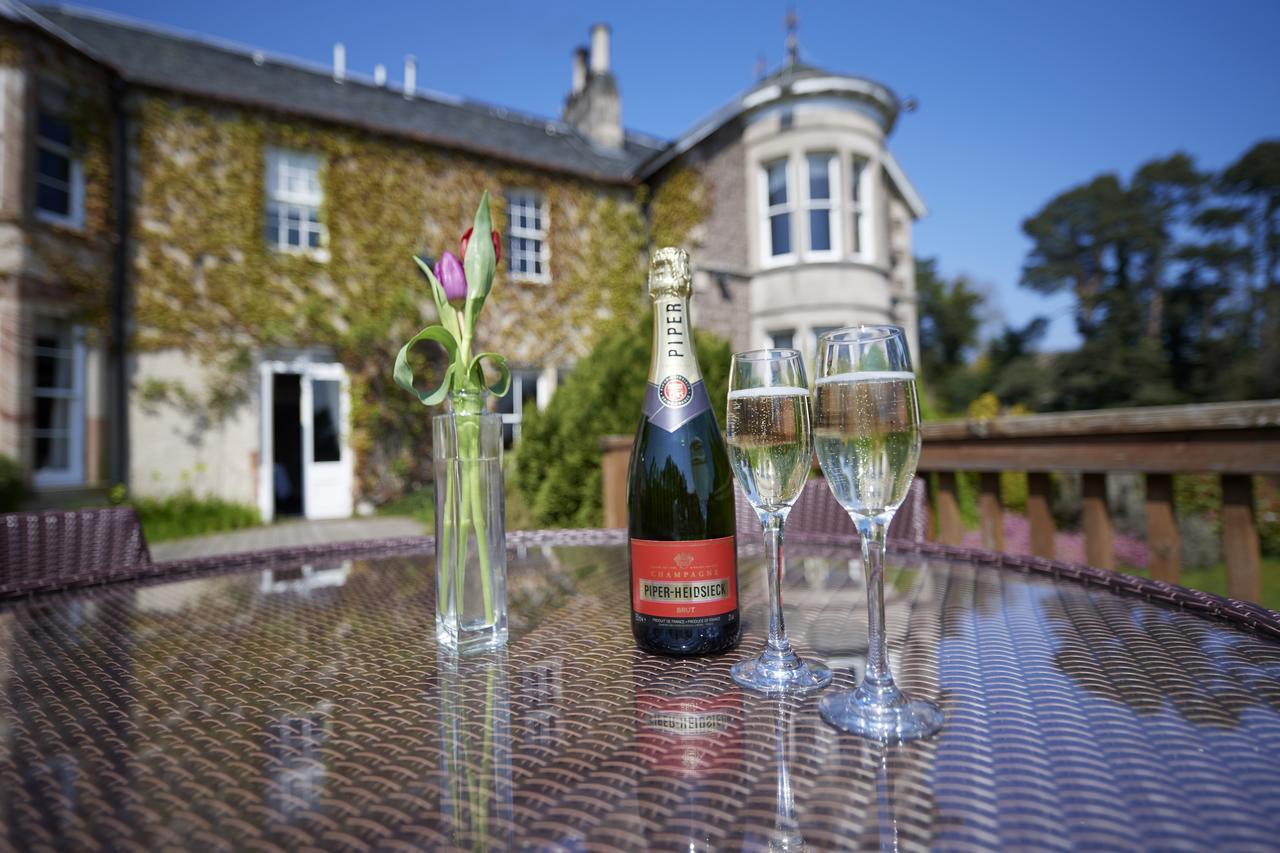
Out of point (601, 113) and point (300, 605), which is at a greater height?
point (601, 113)

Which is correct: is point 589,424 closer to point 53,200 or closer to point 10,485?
point 10,485

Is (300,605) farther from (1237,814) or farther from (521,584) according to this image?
(1237,814)

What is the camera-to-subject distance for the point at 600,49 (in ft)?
43.2

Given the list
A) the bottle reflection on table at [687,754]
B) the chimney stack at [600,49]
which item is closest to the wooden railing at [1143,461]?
the bottle reflection on table at [687,754]

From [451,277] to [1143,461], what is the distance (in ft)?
7.10

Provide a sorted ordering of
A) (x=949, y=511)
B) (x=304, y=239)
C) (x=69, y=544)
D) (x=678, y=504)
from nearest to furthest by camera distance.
Answer: (x=678, y=504)
(x=69, y=544)
(x=949, y=511)
(x=304, y=239)

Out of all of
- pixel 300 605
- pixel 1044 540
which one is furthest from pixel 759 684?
pixel 1044 540

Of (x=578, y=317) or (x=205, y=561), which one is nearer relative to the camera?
(x=205, y=561)

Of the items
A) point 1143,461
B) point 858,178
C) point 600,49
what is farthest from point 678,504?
point 600,49

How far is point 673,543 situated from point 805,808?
1.39ft

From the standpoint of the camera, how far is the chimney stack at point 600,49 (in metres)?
13.1

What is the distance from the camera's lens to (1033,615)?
107 centimetres

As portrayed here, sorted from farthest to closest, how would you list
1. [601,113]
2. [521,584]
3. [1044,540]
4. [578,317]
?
[601,113] < [578,317] < [1044,540] < [521,584]

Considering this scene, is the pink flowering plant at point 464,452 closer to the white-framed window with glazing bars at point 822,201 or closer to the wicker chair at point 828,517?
the wicker chair at point 828,517
